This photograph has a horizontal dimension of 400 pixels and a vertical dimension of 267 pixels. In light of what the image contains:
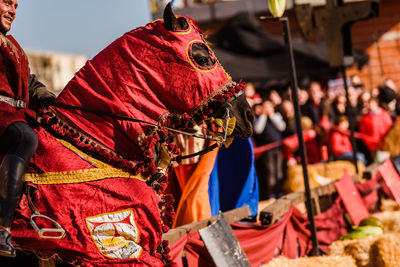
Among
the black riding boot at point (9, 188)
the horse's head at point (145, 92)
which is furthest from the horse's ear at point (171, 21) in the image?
the black riding boot at point (9, 188)

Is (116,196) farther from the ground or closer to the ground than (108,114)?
closer to the ground

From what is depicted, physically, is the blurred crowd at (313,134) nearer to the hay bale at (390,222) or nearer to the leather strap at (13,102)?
the hay bale at (390,222)

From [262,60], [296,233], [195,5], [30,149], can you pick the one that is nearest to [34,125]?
[30,149]

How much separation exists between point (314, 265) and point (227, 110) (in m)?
1.93

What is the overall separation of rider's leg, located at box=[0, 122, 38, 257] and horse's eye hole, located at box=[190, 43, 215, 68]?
0.95 m

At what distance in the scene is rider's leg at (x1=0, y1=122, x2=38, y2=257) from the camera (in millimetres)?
2621

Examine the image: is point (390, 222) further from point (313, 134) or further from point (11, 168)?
point (11, 168)

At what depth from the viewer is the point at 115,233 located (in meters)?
2.86

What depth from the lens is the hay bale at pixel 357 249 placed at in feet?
16.0

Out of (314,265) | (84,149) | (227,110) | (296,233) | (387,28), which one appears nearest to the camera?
(84,149)

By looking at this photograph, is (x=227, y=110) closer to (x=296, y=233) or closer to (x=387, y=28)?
(x=296, y=233)

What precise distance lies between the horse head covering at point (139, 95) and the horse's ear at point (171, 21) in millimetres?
32

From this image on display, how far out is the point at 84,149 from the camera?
2.93m

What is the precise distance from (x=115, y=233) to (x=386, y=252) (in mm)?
2708
